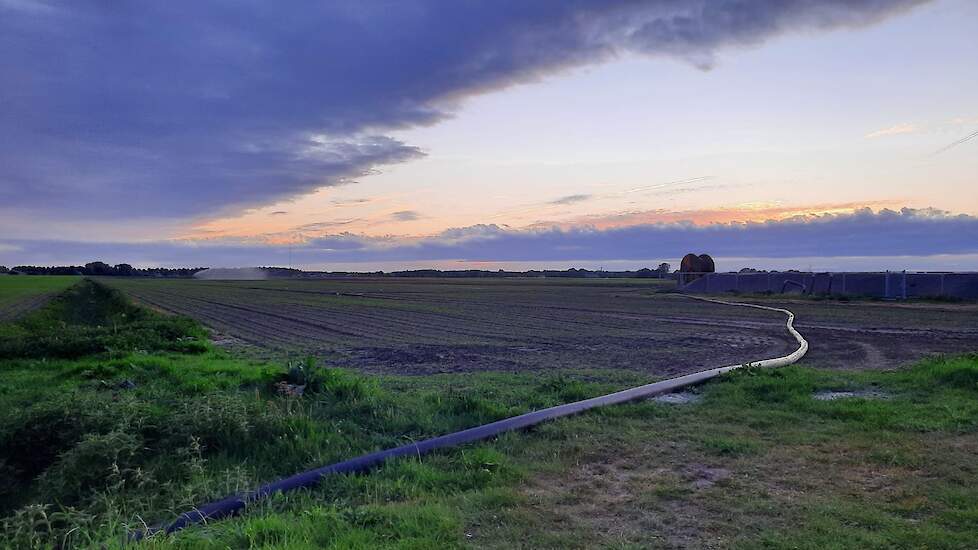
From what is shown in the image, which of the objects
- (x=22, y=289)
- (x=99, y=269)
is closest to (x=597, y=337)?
(x=22, y=289)

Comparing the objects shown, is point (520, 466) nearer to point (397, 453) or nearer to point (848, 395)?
point (397, 453)

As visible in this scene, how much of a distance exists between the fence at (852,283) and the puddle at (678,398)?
31806 mm

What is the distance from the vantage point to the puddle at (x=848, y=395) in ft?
24.8

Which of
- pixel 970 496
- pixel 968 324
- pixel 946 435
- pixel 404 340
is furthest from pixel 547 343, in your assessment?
pixel 968 324

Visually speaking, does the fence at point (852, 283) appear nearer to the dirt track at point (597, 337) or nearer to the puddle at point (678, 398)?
the dirt track at point (597, 337)

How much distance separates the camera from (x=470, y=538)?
375 cm

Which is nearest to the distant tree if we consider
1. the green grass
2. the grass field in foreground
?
the green grass

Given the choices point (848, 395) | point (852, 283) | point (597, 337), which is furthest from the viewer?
point (852, 283)

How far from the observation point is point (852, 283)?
36875mm

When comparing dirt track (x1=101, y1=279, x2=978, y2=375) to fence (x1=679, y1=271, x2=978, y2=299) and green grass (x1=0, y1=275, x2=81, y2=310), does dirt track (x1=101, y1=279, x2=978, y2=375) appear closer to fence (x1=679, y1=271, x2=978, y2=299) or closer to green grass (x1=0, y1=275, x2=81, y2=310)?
fence (x1=679, y1=271, x2=978, y2=299)

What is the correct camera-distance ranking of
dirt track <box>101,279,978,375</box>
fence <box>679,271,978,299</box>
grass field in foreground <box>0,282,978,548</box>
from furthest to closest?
fence <box>679,271,978,299</box> < dirt track <box>101,279,978,375</box> < grass field in foreground <box>0,282,978,548</box>

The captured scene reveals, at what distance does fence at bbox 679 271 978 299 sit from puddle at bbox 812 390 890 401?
100 feet

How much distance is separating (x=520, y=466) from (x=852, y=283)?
37.7m

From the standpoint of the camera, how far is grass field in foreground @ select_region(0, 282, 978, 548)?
3.84m
